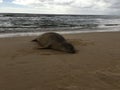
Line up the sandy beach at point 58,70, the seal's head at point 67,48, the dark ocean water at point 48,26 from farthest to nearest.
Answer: the dark ocean water at point 48,26
the seal's head at point 67,48
the sandy beach at point 58,70

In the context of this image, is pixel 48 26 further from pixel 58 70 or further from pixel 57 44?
pixel 58 70

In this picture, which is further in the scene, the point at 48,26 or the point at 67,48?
the point at 48,26

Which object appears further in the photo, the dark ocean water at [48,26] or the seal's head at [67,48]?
the dark ocean water at [48,26]

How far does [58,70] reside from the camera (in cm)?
509

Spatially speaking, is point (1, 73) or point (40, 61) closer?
point (1, 73)

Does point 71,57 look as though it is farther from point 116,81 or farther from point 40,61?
point 116,81

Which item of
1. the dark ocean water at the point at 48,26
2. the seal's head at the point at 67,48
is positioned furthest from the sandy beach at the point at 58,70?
the dark ocean water at the point at 48,26

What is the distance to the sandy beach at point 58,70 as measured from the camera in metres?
4.14

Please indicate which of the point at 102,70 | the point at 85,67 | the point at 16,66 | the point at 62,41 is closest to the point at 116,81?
the point at 102,70

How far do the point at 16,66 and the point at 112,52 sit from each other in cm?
357

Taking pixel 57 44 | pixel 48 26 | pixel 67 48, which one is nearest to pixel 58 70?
pixel 67 48

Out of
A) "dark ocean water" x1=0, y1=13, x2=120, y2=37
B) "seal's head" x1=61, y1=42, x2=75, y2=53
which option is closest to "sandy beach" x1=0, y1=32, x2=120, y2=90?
"seal's head" x1=61, y1=42, x2=75, y2=53

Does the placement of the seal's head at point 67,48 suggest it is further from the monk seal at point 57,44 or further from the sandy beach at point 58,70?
the sandy beach at point 58,70

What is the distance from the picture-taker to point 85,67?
17.9 feet
